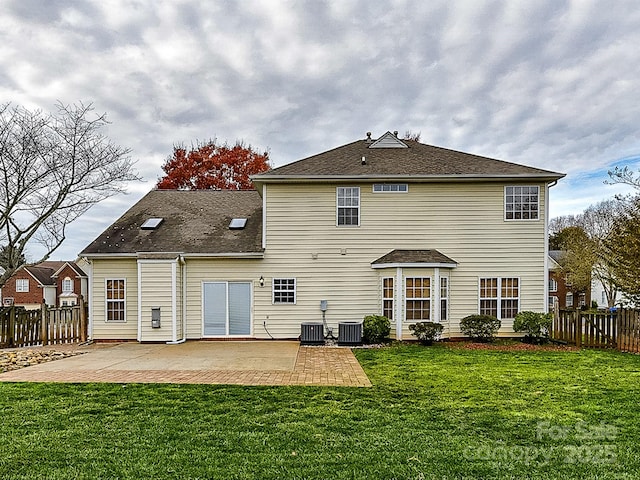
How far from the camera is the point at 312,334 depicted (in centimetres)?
1373

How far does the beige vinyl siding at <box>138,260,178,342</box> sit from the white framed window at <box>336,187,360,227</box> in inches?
215

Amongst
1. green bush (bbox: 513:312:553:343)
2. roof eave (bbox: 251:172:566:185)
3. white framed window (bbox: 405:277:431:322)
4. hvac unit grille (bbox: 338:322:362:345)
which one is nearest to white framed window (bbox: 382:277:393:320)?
white framed window (bbox: 405:277:431:322)

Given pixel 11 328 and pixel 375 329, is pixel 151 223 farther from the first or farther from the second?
pixel 375 329

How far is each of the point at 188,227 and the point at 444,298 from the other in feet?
28.9

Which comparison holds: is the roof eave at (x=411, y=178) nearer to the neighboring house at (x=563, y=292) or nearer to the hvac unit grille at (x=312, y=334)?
the hvac unit grille at (x=312, y=334)

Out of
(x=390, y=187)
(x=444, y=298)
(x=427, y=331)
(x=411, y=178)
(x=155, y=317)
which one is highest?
(x=411, y=178)

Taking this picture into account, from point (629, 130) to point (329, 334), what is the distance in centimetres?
1404

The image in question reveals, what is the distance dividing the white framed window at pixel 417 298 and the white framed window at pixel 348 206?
260 centimetres

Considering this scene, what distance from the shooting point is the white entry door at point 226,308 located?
1466 centimetres

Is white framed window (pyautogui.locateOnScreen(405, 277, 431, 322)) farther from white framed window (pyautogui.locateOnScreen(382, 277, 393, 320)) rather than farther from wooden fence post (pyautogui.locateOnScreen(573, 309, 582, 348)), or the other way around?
wooden fence post (pyautogui.locateOnScreen(573, 309, 582, 348))

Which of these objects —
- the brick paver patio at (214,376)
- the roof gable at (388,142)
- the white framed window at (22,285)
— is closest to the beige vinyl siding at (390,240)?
the roof gable at (388,142)

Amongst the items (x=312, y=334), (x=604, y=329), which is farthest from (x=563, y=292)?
(x=312, y=334)

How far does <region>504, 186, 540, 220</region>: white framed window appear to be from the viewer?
14.8m

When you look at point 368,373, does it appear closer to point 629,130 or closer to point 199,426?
point 199,426
